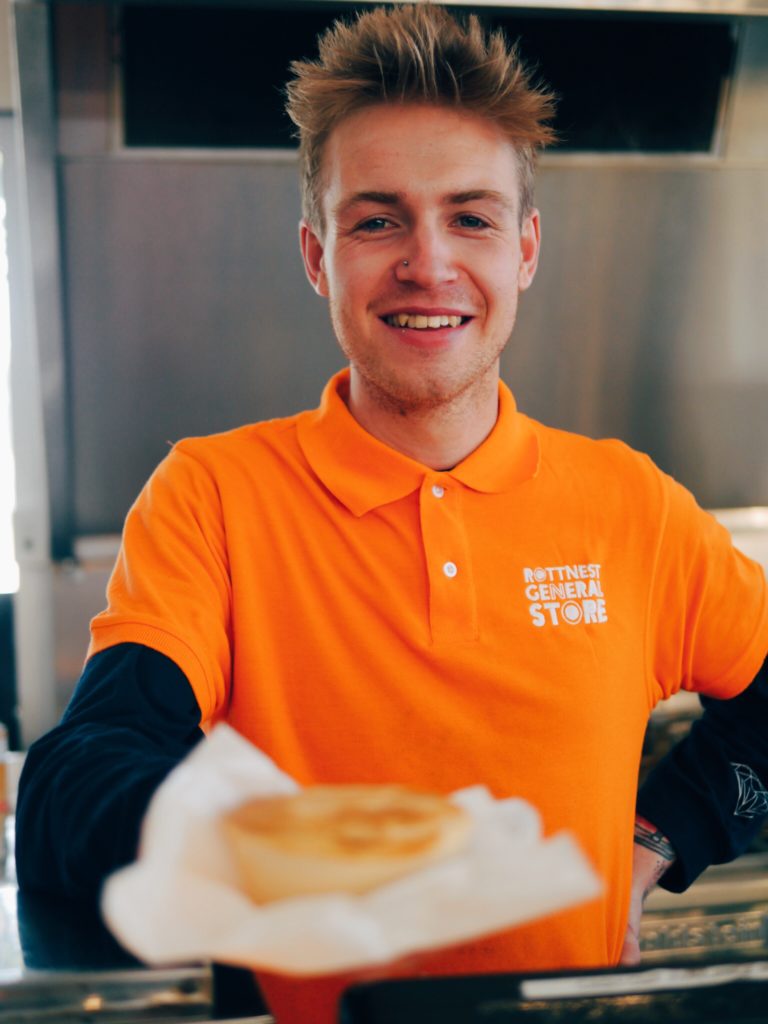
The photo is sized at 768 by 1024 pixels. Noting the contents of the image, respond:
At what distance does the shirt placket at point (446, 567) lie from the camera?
1111 millimetres

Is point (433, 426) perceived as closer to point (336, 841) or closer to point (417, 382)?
point (417, 382)

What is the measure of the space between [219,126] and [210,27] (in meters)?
0.16

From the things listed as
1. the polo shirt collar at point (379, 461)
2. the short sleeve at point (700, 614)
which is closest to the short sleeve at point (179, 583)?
the polo shirt collar at point (379, 461)

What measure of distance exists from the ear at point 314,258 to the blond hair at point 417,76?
0.38ft

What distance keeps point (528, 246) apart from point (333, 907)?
0.99 metres

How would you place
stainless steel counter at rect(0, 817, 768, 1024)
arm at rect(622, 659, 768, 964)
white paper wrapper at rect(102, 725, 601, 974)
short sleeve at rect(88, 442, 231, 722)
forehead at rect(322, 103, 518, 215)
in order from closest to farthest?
1. white paper wrapper at rect(102, 725, 601, 974)
2. stainless steel counter at rect(0, 817, 768, 1024)
3. short sleeve at rect(88, 442, 231, 722)
4. forehead at rect(322, 103, 518, 215)
5. arm at rect(622, 659, 768, 964)

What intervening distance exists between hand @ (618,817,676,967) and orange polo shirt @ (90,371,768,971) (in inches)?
0.8

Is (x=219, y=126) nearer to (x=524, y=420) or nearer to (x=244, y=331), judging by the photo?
(x=244, y=331)

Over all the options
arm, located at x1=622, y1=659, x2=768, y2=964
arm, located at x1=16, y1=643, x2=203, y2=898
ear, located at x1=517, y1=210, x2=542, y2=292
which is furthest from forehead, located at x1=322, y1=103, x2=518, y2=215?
arm, located at x1=622, y1=659, x2=768, y2=964

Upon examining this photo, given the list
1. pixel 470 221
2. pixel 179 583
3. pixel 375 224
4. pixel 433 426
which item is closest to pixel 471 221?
pixel 470 221

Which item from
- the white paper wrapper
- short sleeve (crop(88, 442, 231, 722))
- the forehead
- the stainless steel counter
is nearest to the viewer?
the white paper wrapper

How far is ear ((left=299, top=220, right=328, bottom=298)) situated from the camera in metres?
1.29

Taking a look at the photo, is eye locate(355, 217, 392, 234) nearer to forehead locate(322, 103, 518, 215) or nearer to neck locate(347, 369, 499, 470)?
forehead locate(322, 103, 518, 215)

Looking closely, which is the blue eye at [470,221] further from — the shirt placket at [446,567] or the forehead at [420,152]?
the shirt placket at [446,567]
